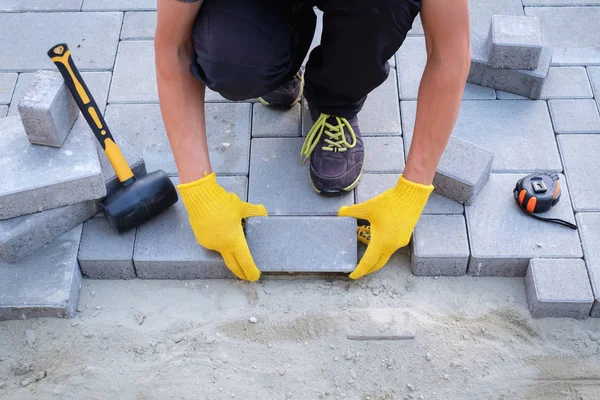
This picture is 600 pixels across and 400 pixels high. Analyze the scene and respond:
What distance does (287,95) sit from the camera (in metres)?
3.32

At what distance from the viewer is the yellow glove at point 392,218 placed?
9.11 ft

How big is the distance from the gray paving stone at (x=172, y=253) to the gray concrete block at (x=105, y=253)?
3cm

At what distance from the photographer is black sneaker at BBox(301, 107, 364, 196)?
307cm

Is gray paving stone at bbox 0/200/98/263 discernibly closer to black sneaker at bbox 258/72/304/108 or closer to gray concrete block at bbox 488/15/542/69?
black sneaker at bbox 258/72/304/108

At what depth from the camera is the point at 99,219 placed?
3.06m

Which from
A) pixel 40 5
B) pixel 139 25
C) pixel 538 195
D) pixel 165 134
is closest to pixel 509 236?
pixel 538 195

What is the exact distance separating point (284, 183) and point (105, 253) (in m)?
0.78

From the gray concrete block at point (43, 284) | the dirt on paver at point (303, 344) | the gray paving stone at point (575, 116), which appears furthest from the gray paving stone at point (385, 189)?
the gray concrete block at point (43, 284)

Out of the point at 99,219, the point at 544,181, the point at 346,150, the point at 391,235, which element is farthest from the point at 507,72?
the point at 99,219

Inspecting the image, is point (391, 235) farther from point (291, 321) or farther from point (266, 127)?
point (266, 127)

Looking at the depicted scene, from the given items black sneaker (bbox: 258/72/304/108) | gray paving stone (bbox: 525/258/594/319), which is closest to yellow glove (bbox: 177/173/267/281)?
black sneaker (bbox: 258/72/304/108)

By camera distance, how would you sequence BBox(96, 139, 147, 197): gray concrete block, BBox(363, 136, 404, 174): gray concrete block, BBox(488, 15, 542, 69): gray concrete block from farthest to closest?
BBox(488, 15, 542, 69): gray concrete block
BBox(363, 136, 404, 174): gray concrete block
BBox(96, 139, 147, 197): gray concrete block

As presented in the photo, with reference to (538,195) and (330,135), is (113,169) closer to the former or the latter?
(330,135)

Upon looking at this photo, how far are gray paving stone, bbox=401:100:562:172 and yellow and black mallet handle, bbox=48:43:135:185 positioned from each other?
1.21m
